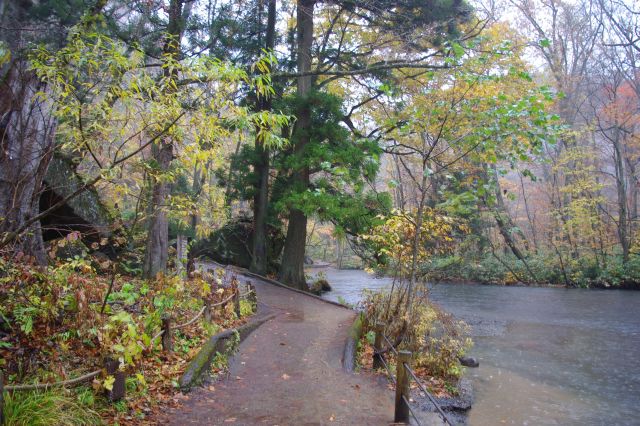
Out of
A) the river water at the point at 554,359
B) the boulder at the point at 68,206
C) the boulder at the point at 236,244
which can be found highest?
the boulder at the point at 68,206

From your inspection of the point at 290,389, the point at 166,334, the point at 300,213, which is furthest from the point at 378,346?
the point at 300,213

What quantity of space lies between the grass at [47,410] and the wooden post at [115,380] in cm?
41

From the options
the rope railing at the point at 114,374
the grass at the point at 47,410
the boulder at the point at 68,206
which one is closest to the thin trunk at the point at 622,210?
the rope railing at the point at 114,374

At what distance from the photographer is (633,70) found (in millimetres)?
23375

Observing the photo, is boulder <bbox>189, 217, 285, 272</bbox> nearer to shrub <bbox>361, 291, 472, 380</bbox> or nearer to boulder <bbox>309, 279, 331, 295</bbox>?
boulder <bbox>309, 279, 331, 295</bbox>

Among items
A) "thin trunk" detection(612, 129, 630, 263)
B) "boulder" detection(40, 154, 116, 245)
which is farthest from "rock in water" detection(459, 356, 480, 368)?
"thin trunk" detection(612, 129, 630, 263)

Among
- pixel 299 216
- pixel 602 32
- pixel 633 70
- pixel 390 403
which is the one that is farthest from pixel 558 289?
pixel 390 403

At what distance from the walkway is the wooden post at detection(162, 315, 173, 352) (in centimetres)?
92

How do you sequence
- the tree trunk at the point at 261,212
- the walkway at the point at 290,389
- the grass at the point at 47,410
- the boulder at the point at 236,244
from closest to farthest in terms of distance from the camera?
the grass at the point at 47,410 → the walkway at the point at 290,389 → the tree trunk at the point at 261,212 → the boulder at the point at 236,244

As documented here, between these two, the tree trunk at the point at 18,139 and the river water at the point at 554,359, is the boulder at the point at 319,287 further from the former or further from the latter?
the tree trunk at the point at 18,139

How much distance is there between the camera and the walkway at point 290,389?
5.44 m

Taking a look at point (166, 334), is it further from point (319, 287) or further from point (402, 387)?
point (319, 287)

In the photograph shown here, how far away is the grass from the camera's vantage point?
140 inches

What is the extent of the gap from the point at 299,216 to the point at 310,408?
1117 centimetres
